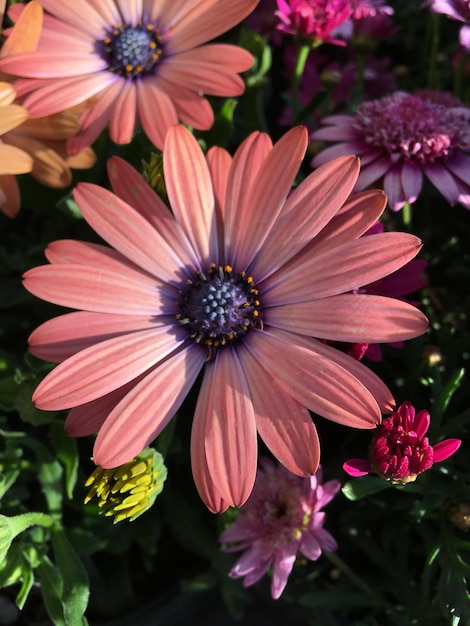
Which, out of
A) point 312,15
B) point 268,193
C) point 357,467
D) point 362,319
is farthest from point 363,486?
point 312,15

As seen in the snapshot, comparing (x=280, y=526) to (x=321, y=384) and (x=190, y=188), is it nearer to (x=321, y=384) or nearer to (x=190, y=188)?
(x=321, y=384)

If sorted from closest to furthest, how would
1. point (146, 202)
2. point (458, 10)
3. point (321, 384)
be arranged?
1. point (321, 384)
2. point (146, 202)
3. point (458, 10)

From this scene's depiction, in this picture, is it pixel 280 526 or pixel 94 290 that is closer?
pixel 94 290

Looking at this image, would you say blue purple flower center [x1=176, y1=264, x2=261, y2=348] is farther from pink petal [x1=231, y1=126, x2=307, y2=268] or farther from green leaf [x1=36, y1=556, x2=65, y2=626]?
green leaf [x1=36, y1=556, x2=65, y2=626]

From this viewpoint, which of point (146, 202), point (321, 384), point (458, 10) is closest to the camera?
point (321, 384)

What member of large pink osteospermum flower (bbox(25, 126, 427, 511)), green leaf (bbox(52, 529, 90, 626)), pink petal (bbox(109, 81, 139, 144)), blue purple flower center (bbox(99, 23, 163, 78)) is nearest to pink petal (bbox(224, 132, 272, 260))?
large pink osteospermum flower (bbox(25, 126, 427, 511))

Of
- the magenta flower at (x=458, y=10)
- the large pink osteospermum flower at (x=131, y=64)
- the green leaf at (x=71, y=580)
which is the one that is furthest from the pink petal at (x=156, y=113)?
the green leaf at (x=71, y=580)

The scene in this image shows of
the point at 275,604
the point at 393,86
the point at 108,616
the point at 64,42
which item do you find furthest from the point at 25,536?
the point at 393,86

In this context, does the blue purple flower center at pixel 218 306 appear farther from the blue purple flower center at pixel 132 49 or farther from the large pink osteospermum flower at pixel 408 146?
the blue purple flower center at pixel 132 49
